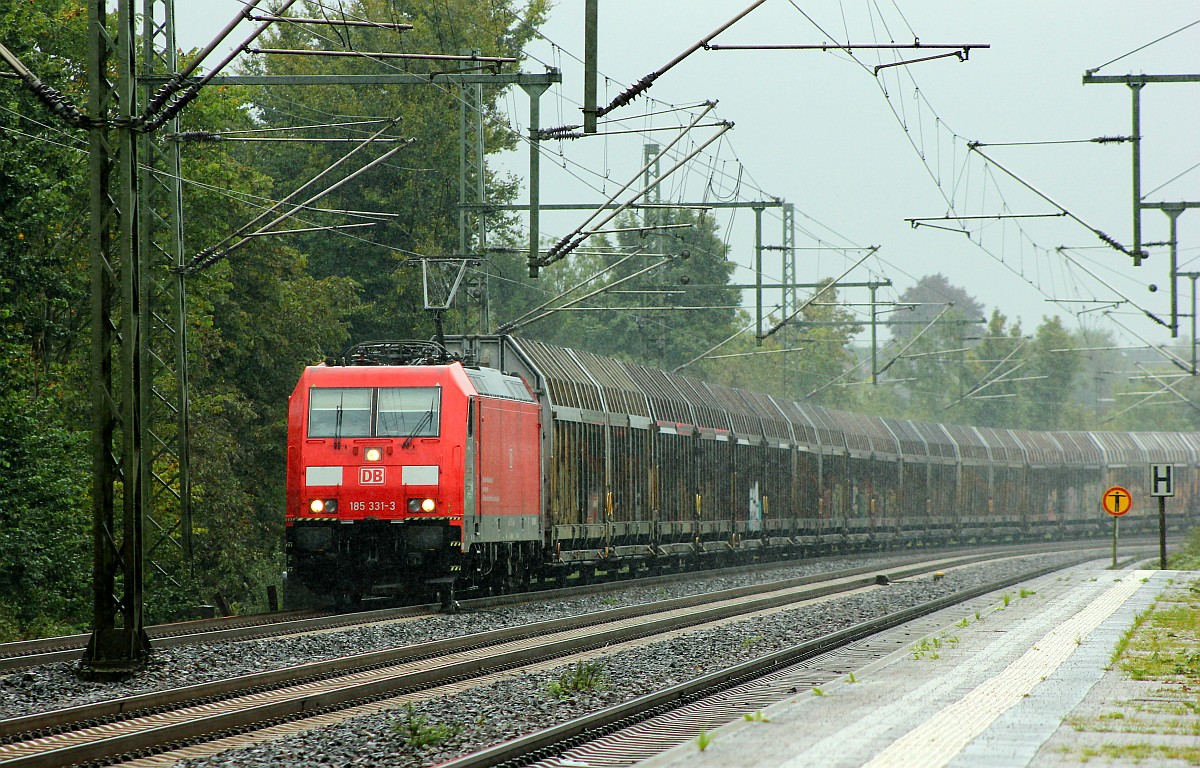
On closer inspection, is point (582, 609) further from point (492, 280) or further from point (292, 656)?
point (492, 280)

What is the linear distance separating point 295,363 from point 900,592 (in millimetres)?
18687

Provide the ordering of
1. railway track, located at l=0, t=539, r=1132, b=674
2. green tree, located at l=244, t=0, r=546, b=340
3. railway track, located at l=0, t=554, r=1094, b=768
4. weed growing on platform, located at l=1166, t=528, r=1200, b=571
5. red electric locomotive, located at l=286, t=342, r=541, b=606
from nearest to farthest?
railway track, located at l=0, t=554, r=1094, b=768 < railway track, located at l=0, t=539, r=1132, b=674 < red electric locomotive, located at l=286, t=342, r=541, b=606 < weed growing on platform, located at l=1166, t=528, r=1200, b=571 < green tree, located at l=244, t=0, r=546, b=340

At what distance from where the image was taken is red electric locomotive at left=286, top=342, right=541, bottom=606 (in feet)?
67.4

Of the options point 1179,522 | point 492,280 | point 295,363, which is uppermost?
point 492,280

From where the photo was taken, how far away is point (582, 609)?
2189cm

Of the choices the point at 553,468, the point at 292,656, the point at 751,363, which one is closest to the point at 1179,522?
the point at 751,363

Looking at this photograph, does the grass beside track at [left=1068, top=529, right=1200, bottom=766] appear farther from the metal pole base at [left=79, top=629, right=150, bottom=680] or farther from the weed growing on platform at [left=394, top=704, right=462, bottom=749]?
the metal pole base at [left=79, top=629, right=150, bottom=680]

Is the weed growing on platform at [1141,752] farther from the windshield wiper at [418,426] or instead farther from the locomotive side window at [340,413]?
the locomotive side window at [340,413]

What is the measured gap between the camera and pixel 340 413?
21016 millimetres

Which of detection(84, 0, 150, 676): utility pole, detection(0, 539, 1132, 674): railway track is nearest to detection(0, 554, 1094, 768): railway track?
detection(84, 0, 150, 676): utility pole

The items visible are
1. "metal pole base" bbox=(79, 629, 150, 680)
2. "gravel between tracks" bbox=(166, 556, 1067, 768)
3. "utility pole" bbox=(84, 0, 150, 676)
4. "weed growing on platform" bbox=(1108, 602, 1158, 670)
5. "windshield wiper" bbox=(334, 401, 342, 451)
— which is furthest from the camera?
"windshield wiper" bbox=(334, 401, 342, 451)

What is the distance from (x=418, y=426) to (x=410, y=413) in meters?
0.22

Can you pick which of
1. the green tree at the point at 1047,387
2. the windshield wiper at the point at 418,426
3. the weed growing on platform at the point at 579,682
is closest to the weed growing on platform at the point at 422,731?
the weed growing on platform at the point at 579,682

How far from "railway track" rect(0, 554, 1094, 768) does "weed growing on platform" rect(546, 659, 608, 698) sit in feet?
2.89
